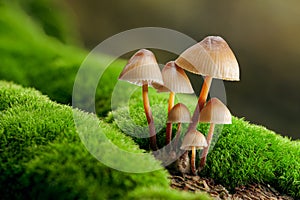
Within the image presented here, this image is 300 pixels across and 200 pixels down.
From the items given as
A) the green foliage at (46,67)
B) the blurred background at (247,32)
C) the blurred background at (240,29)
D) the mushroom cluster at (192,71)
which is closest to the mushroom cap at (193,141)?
the mushroom cluster at (192,71)

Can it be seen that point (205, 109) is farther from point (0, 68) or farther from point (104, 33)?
point (104, 33)

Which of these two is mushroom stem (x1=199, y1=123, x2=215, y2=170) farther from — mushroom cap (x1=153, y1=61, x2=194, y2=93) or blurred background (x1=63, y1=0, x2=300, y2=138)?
blurred background (x1=63, y1=0, x2=300, y2=138)

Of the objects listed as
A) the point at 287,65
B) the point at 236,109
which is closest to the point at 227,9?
the point at 287,65

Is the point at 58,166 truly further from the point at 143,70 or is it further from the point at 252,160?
the point at 252,160

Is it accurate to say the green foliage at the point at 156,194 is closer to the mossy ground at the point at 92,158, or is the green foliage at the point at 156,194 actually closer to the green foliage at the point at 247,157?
the mossy ground at the point at 92,158

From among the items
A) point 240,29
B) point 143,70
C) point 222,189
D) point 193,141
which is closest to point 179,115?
point 193,141

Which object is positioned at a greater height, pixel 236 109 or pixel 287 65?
pixel 287 65
